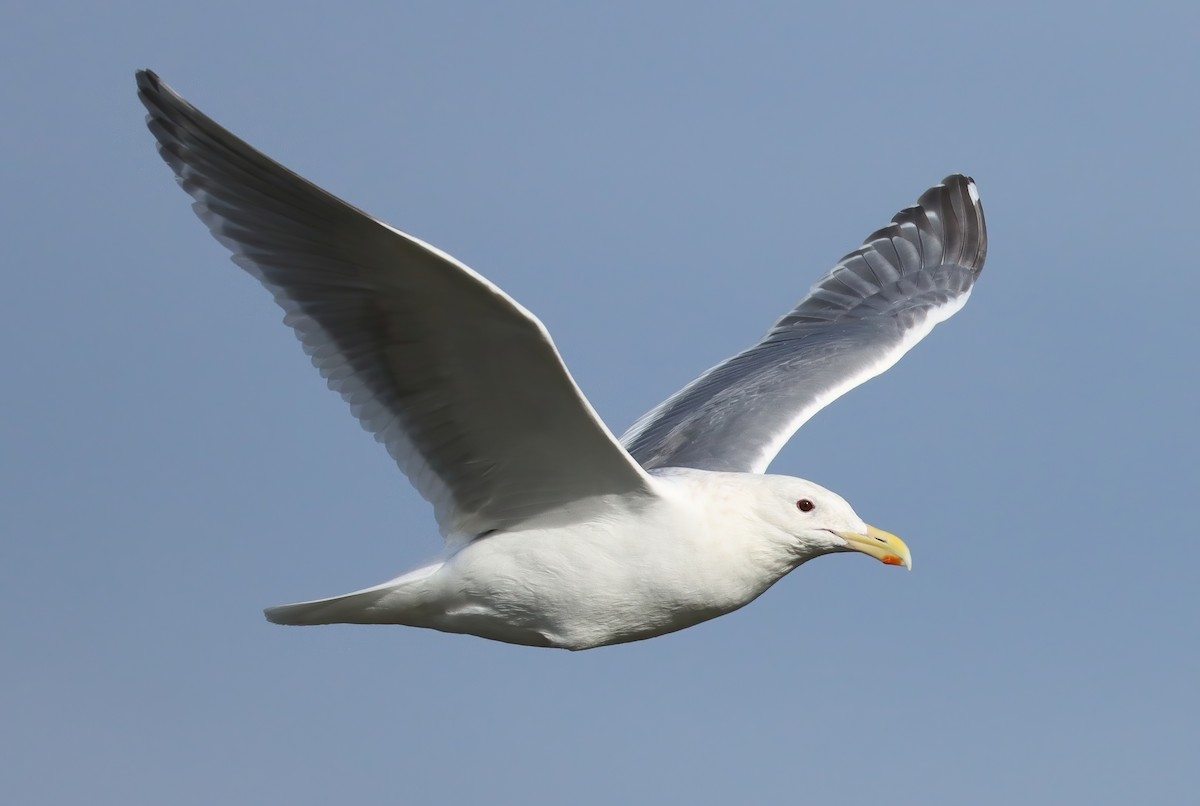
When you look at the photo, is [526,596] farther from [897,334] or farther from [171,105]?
[897,334]

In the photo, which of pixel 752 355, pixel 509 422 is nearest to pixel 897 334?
pixel 752 355

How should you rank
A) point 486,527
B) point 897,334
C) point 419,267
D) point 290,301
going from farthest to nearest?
point 897,334 < point 486,527 < point 290,301 < point 419,267

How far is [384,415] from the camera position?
914cm

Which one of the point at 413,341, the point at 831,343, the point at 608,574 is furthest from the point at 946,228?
the point at 413,341

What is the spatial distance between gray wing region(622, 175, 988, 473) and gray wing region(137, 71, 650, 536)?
2.02m

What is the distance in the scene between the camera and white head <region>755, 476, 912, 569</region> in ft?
30.5

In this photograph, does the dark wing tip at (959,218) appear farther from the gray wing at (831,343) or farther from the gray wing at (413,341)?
the gray wing at (413,341)

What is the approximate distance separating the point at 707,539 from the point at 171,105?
340 centimetres

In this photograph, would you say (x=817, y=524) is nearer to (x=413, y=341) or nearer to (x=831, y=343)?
(x=413, y=341)

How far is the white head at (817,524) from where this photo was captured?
929 cm

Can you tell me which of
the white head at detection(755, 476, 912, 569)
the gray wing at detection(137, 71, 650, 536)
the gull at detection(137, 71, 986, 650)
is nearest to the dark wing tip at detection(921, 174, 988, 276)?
the gull at detection(137, 71, 986, 650)

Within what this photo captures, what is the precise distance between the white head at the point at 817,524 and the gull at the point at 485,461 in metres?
0.01

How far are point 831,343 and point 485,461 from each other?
4.45 m

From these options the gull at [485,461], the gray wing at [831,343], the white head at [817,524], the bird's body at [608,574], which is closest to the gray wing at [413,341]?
the gull at [485,461]
